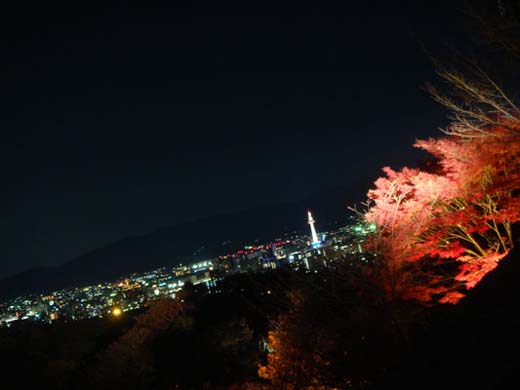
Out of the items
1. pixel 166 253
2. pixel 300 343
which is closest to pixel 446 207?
pixel 300 343

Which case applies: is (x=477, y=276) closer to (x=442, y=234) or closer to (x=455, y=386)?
(x=442, y=234)

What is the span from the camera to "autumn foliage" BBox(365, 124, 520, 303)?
31.1ft

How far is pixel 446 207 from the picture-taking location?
11242mm

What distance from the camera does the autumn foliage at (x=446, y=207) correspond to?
9492 millimetres

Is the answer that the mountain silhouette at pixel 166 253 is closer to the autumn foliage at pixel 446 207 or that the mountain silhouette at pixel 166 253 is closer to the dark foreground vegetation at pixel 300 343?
the dark foreground vegetation at pixel 300 343

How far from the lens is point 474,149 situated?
9500 millimetres

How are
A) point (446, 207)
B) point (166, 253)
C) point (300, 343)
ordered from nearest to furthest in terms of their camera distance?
point (446, 207) → point (300, 343) → point (166, 253)

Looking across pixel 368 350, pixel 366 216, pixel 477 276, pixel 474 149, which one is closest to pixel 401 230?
pixel 366 216

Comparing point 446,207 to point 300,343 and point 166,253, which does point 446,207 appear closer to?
point 300,343

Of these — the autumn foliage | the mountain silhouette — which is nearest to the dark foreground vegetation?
the autumn foliage

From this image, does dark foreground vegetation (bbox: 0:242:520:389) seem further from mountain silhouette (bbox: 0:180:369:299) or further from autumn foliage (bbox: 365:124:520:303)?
mountain silhouette (bbox: 0:180:369:299)

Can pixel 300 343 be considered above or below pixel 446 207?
below

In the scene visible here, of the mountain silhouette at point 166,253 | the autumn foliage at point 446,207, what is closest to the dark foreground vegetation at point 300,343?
the autumn foliage at point 446,207

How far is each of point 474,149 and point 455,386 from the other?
7.14 meters
